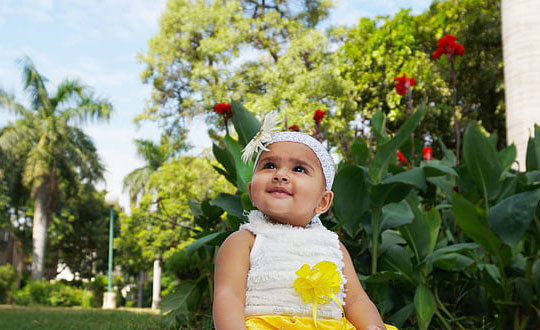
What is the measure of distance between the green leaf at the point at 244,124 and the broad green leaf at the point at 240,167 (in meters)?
0.08

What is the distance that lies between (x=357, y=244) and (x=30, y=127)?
70.3 ft

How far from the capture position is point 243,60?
15.7 m

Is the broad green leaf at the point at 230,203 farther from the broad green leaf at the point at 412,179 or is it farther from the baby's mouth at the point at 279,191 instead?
the baby's mouth at the point at 279,191

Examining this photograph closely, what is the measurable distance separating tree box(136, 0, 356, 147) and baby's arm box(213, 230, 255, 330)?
38.4 feet

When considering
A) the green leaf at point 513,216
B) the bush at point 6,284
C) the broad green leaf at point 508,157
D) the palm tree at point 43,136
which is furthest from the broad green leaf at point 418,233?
the palm tree at point 43,136

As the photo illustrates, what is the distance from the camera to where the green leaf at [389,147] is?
2.25 m

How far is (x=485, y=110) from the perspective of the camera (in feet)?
38.9

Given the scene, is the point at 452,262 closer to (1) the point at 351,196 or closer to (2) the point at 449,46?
(1) the point at 351,196

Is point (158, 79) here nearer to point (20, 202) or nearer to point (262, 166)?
point (20, 202)

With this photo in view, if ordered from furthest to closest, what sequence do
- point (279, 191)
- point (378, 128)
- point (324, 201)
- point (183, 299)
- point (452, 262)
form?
point (183, 299) → point (378, 128) → point (452, 262) → point (324, 201) → point (279, 191)

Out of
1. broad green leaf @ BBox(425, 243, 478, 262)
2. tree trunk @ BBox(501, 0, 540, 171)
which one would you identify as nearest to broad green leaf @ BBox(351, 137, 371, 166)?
broad green leaf @ BBox(425, 243, 478, 262)

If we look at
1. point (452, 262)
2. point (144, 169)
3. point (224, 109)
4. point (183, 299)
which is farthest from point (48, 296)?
point (452, 262)

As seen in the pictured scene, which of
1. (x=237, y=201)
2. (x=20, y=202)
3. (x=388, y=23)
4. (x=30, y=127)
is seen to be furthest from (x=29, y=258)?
(x=237, y=201)

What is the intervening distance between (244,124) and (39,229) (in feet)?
70.5
